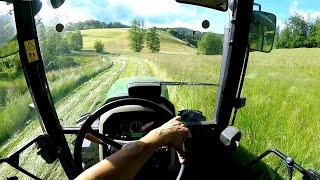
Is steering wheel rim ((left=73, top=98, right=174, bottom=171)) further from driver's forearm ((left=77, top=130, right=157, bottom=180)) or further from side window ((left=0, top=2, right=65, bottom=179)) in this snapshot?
driver's forearm ((left=77, top=130, right=157, bottom=180))

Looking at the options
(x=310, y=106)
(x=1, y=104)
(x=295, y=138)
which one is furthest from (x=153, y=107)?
(x=1, y=104)

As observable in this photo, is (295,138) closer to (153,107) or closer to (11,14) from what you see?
(153,107)

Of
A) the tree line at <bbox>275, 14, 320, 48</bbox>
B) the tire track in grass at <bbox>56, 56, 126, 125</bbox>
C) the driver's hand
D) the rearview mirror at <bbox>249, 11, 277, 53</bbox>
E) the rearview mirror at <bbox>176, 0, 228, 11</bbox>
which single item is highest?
the rearview mirror at <bbox>176, 0, 228, 11</bbox>

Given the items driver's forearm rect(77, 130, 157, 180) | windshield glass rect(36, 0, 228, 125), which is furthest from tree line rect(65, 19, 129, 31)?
driver's forearm rect(77, 130, 157, 180)

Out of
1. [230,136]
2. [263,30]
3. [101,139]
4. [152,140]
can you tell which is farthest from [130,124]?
[152,140]

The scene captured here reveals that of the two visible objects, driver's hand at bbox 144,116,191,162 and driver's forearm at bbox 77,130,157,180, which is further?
driver's hand at bbox 144,116,191,162

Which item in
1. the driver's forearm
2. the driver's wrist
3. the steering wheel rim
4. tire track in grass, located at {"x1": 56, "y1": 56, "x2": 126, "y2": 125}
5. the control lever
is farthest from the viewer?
tire track in grass, located at {"x1": 56, "y1": 56, "x2": 126, "y2": 125}

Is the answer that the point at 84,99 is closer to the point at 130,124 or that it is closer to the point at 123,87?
the point at 123,87
